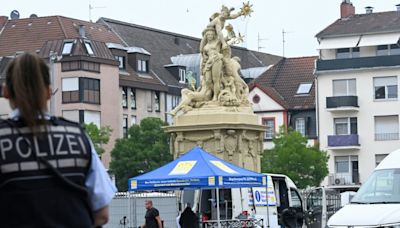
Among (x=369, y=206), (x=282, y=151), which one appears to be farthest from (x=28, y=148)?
(x=282, y=151)

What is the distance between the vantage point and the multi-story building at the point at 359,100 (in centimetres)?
8088

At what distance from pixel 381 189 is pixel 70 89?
61704 mm

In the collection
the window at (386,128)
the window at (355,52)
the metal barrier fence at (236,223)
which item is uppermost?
the window at (355,52)

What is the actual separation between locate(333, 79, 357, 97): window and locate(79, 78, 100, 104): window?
617 inches

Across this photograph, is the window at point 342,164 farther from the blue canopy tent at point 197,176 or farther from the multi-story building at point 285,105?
the blue canopy tent at point 197,176

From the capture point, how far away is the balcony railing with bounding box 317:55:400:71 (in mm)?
80250

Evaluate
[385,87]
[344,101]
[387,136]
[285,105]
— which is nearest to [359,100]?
[344,101]

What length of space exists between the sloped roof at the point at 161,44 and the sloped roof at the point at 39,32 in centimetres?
461

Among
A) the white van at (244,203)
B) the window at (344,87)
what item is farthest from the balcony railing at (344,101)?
the white van at (244,203)

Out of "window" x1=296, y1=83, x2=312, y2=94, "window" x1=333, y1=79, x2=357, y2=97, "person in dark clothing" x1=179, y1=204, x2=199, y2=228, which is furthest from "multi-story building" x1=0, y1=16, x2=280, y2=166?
"person in dark clothing" x1=179, y1=204, x2=199, y2=228

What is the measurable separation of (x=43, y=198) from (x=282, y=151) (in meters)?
67.9

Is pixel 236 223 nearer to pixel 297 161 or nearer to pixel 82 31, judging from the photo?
pixel 297 161

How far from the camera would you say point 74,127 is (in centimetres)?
582

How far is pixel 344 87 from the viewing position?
8244 cm
